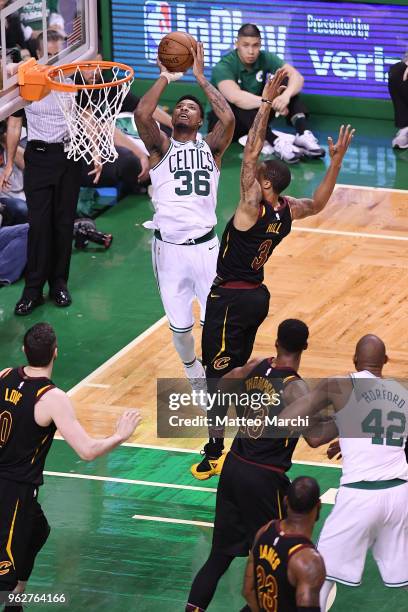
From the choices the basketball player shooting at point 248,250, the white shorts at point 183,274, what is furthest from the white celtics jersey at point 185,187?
the basketball player shooting at point 248,250

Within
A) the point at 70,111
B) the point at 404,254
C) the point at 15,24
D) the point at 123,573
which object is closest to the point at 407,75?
the point at 404,254

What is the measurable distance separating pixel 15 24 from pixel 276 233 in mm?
3230

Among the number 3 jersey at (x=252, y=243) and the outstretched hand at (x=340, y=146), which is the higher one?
the outstretched hand at (x=340, y=146)

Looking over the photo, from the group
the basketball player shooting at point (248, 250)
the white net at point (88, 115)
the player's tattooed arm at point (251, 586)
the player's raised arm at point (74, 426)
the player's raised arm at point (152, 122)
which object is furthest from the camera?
the white net at point (88, 115)

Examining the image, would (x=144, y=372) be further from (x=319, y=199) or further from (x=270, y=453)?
(x=270, y=453)

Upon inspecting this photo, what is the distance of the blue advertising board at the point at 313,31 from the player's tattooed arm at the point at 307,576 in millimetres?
12407

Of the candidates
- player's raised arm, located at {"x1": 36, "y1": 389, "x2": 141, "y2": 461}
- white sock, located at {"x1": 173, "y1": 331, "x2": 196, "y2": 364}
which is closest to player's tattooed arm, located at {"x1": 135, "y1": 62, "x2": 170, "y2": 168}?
white sock, located at {"x1": 173, "y1": 331, "x2": 196, "y2": 364}

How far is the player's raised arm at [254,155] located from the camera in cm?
933

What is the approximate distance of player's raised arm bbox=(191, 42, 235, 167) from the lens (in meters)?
10.6

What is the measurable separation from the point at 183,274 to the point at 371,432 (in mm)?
3351

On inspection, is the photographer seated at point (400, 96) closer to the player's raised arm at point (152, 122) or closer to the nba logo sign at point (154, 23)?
the nba logo sign at point (154, 23)

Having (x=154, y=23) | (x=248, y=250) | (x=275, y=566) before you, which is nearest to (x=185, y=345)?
(x=248, y=250)

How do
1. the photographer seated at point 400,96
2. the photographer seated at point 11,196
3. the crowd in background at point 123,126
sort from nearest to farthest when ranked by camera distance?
1. the crowd in background at point 123,126
2. the photographer seated at point 11,196
3. the photographer seated at point 400,96

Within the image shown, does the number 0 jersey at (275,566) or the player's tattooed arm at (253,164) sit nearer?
the number 0 jersey at (275,566)
